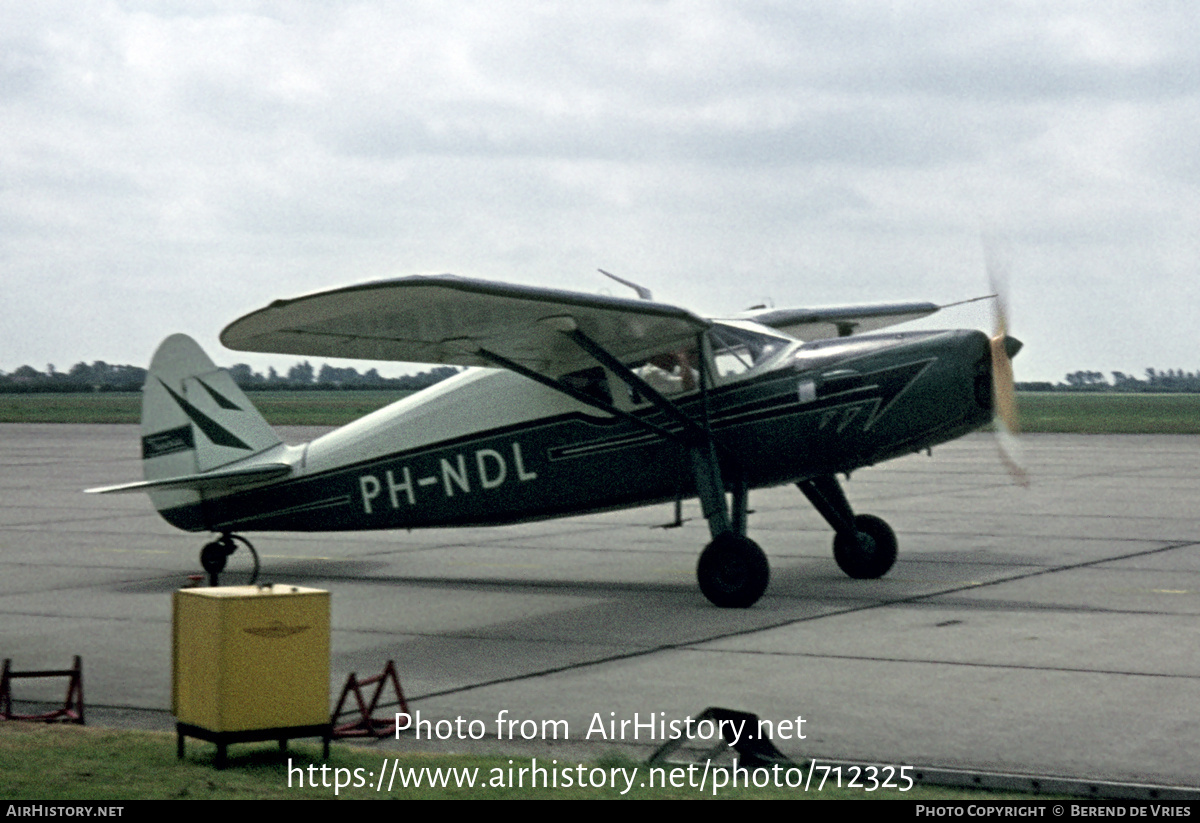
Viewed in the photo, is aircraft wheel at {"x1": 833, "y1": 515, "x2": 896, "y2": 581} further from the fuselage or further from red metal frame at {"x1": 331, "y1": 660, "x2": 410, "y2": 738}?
red metal frame at {"x1": 331, "y1": 660, "x2": 410, "y2": 738}

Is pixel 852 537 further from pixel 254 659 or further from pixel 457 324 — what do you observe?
pixel 254 659

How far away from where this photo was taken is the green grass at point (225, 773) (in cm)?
Answer: 655

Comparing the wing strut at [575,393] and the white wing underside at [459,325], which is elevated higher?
the white wing underside at [459,325]

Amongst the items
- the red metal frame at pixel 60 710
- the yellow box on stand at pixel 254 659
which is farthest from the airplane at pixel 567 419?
the yellow box on stand at pixel 254 659

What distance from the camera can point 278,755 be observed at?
736 cm

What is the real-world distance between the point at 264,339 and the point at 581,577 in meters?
4.75

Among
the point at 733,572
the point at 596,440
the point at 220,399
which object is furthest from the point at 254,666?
the point at 220,399

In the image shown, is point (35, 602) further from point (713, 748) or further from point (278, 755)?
point (713, 748)

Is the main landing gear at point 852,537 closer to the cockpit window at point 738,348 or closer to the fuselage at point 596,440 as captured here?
the fuselage at point 596,440

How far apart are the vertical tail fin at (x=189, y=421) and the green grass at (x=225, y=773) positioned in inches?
310

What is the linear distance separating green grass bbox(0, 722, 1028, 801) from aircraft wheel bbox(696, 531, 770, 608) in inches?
219

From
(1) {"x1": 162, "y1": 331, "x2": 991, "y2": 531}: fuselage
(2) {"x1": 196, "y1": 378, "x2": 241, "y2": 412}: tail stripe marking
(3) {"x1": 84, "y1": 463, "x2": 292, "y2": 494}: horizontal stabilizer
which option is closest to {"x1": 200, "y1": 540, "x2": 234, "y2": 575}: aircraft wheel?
(1) {"x1": 162, "y1": 331, "x2": 991, "y2": 531}: fuselage

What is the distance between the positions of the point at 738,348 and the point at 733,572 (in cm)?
220
